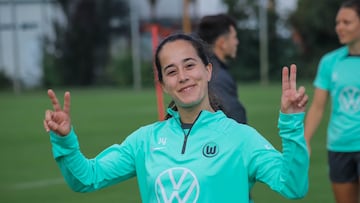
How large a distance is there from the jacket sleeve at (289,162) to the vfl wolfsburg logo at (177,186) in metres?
0.29

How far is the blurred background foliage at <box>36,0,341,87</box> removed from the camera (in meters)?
34.4

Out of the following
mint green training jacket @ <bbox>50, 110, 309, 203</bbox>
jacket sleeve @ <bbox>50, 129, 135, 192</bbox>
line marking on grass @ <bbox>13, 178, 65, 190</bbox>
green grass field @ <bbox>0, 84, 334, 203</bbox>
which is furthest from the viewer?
line marking on grass @ <bbox>13, 178, 65, 190</bbox>

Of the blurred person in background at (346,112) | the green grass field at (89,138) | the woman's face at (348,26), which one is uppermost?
the woman's face at (348,26)

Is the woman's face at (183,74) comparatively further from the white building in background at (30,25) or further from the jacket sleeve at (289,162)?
the white building in background at (30,25)

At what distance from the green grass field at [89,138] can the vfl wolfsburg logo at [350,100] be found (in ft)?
9.34

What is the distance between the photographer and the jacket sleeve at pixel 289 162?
2.85 meters

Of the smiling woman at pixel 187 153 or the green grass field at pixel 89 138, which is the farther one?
the green grass field at pixel 89 138

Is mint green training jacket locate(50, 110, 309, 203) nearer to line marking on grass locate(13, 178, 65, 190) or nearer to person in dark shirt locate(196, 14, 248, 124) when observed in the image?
person in dark shirt locate(196, 14, 248, 124)

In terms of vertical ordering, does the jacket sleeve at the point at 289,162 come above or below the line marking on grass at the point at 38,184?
above

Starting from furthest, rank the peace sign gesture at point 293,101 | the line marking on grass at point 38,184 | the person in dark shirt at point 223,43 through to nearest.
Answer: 1. the line marking on grass at point 38,184
2. the person in dark shirt at point 223,43
3. the peace sign gesture at point 293,101

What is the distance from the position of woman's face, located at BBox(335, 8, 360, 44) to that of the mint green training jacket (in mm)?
2616

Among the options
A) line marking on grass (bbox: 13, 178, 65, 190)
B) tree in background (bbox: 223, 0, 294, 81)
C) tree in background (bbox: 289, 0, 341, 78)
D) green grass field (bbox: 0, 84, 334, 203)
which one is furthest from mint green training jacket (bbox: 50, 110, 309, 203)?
tree in background (bbox: 289, 0, 341, 78)

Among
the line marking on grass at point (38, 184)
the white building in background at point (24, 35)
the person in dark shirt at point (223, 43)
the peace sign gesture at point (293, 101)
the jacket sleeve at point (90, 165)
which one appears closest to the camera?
the peace sign gesture at point (293, 101)

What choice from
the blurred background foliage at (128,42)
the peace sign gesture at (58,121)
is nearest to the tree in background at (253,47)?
the blurred background foliage at (128,42)
